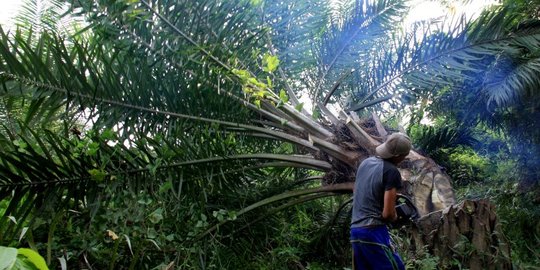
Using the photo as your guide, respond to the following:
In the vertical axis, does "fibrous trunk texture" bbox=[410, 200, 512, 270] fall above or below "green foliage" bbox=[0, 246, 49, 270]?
below

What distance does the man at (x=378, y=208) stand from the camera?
10.5ft

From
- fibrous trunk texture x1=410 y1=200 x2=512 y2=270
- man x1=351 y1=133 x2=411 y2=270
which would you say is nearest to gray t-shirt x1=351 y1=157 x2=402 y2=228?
man x1=351 y1=133 x2=411 y2=270

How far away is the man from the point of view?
319cm

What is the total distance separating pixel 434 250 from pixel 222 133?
1908 millimetres

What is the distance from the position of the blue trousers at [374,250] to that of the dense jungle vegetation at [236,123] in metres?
0.27

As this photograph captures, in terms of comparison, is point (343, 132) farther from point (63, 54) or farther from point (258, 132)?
point (63, 54)

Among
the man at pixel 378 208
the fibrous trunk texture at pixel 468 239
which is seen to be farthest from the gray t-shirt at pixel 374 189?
the fibrous trunk texture at pixel 468 239

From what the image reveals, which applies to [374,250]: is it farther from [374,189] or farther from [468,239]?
[468,239]

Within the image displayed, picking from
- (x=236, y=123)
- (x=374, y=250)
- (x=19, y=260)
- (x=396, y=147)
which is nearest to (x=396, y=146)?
(x=396, y=147)

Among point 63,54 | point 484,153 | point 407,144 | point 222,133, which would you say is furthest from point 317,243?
point 484,153

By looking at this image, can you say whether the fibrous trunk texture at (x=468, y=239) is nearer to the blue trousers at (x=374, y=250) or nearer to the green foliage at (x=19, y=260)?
the blue trousers at (x=374, y=250)

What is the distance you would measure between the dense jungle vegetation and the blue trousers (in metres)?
0.27

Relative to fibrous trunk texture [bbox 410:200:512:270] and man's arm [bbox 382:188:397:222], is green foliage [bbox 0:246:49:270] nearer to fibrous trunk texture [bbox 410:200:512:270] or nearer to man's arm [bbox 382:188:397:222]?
man's arm [bbox 382:188:397:222]

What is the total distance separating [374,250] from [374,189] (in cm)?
41
